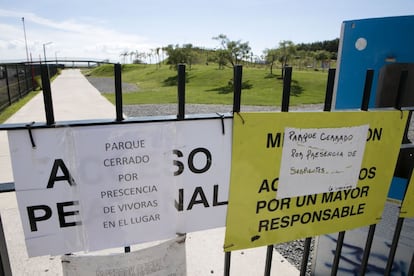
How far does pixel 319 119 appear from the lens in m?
→ 1.45

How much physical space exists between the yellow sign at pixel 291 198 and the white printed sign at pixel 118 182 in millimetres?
87

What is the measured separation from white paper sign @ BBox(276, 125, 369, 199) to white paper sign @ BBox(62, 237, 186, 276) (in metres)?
0.57

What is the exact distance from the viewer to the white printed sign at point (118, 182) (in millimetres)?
1128

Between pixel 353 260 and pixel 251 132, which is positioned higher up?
pixel 251 132

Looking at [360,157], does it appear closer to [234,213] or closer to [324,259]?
[234,213]

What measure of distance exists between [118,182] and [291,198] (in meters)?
0.84

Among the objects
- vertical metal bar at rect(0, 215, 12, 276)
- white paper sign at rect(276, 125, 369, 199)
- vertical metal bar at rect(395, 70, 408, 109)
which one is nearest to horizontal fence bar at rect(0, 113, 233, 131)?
white paper sign at rect(276, 125, 369, 199)

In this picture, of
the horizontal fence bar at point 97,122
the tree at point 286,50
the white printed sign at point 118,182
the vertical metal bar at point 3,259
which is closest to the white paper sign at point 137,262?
the white printed sign at point 118,182

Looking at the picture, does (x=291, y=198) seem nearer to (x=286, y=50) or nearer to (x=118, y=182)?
(x=118, y=182)

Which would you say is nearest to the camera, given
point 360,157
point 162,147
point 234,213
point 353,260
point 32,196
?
point 32,196

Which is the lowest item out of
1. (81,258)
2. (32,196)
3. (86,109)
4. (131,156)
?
(86,109)

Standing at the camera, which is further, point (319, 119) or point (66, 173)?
point (319, 119)

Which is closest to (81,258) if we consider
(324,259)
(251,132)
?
(251,132)

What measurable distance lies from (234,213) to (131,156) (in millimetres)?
558
